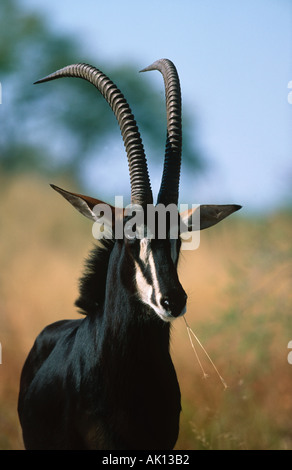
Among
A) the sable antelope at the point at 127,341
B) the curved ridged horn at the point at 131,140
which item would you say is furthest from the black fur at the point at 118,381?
the curved ridged horn at the point at 131,140

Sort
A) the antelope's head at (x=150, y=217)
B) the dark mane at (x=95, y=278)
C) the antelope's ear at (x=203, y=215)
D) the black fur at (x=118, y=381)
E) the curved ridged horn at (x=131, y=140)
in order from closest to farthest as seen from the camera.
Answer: the antelope's head at (x=150, y=217) < the black fur at (x=118, y=381) < the curved ridged horn at (x=131, y=140) < the antelope's ear at (x=203, y=215) < the dark mane at (x=95, y=278)

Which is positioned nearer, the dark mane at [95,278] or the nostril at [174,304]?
the nostril at [174,304]

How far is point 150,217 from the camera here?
17.9ft

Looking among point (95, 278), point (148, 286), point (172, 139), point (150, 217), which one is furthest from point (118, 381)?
point (172, 139)

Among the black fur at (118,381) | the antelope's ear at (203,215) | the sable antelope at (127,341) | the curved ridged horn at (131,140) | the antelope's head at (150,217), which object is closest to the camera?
the antelope's head at (150,217)

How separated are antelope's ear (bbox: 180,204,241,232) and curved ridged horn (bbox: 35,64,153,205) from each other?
1.24 feet

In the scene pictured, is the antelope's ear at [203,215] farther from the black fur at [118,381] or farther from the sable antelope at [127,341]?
the black fur at [118,381]

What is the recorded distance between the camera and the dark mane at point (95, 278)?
6.20m

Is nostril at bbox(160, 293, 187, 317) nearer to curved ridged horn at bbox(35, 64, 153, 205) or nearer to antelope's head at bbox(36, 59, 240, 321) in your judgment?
antelope's head at bbox(36, 59, 240, 321)

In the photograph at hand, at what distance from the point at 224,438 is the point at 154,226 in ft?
14.8

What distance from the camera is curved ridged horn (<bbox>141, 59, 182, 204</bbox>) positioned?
19.1 feet

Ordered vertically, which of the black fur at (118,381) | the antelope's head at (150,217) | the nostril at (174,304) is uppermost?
the antelope's head at (150,217)

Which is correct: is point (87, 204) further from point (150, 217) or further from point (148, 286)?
point (148, 286)

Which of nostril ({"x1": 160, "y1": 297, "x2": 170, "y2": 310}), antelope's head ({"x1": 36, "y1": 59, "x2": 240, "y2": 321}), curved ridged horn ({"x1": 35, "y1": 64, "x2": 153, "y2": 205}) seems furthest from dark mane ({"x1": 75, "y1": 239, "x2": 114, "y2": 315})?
nostril ({"x1": 160, "y1": 297, "x2": 170, "y2": 310})
